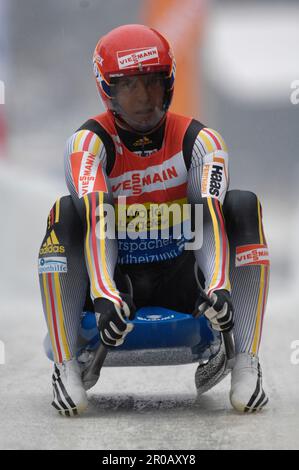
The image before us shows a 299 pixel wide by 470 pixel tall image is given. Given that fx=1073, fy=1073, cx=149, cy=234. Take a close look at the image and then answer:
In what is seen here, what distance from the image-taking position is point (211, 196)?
167 inches

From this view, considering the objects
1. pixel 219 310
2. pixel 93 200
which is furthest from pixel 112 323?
pixel 93 200

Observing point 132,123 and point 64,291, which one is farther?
point 132,123

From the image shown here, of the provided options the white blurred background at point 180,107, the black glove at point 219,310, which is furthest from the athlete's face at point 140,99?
the white blurred background at point 180,107

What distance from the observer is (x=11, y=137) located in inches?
358

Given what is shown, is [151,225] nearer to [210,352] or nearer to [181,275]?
[181,275]

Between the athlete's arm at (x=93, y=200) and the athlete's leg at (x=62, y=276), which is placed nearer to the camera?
the athlete's arm at (x=93, y=200)

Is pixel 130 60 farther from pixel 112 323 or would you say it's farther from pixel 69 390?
pixel 69 390

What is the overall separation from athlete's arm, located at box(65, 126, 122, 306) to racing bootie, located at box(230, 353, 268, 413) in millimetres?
615

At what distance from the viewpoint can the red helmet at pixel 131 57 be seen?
425cm

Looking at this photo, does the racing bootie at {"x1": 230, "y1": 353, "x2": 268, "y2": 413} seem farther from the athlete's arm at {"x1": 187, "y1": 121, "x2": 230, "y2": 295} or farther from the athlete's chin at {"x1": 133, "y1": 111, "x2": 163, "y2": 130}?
the athlete's chin at {"x1": 133, "y1": 111, "x2": 163, "y2": 130}

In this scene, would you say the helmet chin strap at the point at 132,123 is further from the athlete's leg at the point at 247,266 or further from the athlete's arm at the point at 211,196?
the athlete's leg at the point at 247,266

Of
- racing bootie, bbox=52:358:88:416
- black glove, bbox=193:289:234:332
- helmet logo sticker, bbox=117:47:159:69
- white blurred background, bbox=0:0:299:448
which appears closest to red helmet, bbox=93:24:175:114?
helmet logo sticker, bbox=117:47:159:69

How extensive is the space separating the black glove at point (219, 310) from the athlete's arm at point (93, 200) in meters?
0.32

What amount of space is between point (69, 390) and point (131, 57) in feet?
4.36
